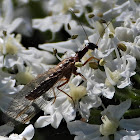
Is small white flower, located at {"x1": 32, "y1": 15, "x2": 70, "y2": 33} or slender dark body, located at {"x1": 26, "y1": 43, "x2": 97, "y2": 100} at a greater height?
slender dark body, located at {"x1": 26, "y1": 43, "x2": 97, "y2": 100}

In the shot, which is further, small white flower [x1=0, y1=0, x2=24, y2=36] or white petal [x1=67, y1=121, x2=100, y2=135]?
small white flower [x1=0, y1=0, x2=24, y2=36]

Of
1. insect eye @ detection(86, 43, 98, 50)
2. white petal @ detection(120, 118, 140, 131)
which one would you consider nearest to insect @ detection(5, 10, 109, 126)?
insect eye @ detection(86, 43, 98, 50)

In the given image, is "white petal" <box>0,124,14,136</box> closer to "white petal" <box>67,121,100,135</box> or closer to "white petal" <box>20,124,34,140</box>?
"white petal" <box>20,124,34,140</box>

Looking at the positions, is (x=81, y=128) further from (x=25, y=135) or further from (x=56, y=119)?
(x=25, y=135)

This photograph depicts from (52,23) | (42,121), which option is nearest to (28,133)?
(42,121)

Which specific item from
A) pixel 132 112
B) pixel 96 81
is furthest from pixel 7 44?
pixel 132 112

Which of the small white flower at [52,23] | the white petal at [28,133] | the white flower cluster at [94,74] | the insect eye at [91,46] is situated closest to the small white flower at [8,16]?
the small white flower at [52,23]

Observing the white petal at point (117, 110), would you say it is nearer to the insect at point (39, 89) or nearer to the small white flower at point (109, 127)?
the small white flower at point (109, 127)

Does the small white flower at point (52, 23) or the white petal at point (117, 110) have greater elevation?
the white petal at point (117, 110)
